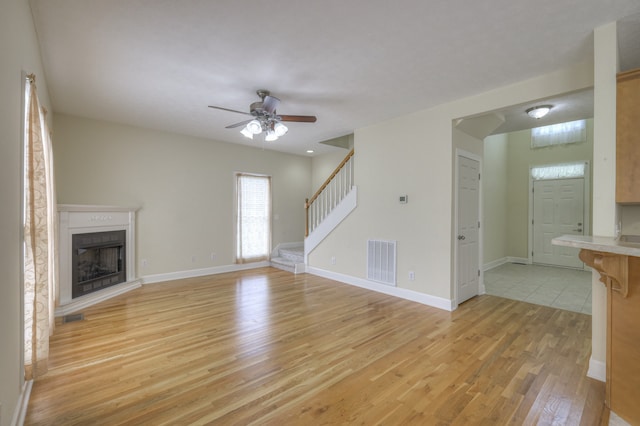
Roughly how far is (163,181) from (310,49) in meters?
4.17

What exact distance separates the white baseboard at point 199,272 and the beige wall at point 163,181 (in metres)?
0.09

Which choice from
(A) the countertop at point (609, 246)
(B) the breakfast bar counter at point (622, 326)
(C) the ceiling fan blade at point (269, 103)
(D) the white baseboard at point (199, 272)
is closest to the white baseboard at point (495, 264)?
(B) the breakfast bar counter at point (622, 326)

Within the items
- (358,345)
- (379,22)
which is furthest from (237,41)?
(358,345)

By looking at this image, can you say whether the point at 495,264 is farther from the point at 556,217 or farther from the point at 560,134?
the point at 560,134

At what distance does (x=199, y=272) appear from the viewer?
582 cm

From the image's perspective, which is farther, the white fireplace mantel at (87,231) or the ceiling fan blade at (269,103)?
the white fireplace mantel at (87,231)

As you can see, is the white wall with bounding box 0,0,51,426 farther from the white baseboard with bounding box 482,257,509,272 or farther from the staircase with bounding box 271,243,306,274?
the white baseboard with bounding box 482,257,509,272

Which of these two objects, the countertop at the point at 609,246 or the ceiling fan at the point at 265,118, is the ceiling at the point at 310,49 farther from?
the countertop at the point at 609,246

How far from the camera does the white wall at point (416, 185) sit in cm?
366

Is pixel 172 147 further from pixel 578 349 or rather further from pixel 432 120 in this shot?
pixel 578 349

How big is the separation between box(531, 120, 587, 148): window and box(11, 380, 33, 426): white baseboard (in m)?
9.18

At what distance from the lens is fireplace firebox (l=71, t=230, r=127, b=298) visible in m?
4.07

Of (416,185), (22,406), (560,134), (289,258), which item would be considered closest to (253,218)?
(289,258)

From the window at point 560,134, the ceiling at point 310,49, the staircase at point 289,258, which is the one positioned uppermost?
the window at point 560,134
